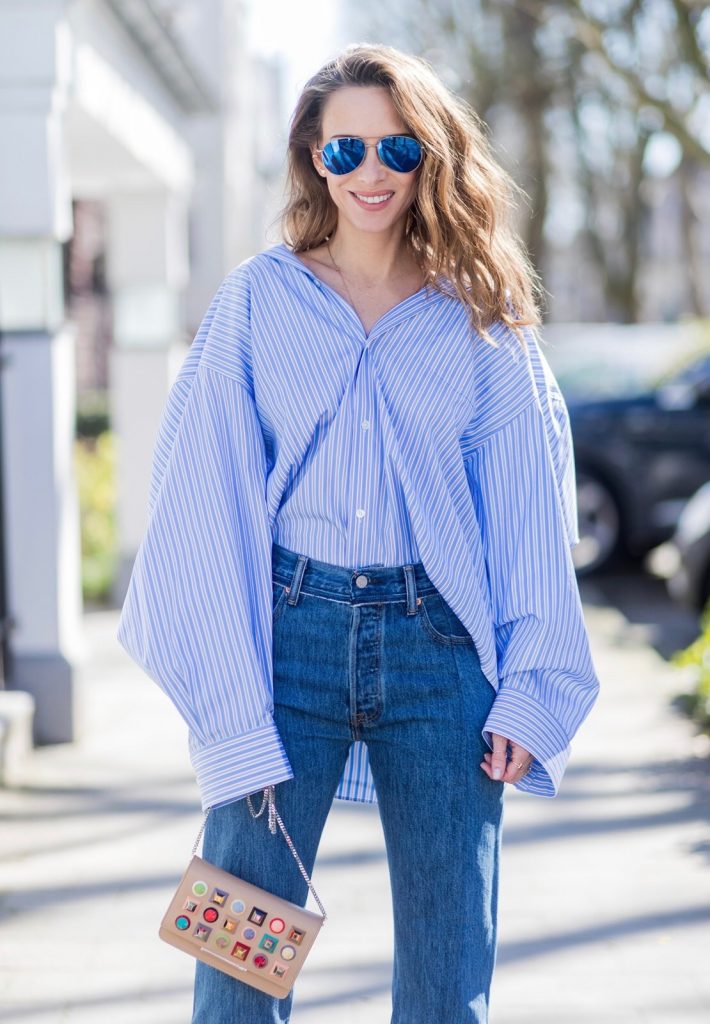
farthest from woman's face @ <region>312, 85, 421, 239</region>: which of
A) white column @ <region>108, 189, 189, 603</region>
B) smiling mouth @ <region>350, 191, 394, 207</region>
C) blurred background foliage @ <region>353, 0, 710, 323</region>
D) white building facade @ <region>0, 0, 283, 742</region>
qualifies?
blurred background foliage @ <region>353, 0, 710, 323</region>

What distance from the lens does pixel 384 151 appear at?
2213 millimetres

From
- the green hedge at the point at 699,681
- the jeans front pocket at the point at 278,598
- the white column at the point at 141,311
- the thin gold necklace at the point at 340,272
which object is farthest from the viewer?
the white column at the point at 141,311

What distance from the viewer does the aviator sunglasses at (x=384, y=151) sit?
221cm

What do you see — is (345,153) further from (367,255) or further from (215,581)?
(215,581)

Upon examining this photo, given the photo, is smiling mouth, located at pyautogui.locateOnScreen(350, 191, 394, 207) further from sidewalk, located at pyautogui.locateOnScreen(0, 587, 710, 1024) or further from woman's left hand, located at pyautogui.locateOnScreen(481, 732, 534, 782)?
sidewalk, located at pyautogui.locateOnScreen(0, 587, 710, 1024)

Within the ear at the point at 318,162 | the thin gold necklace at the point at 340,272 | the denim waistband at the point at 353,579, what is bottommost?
the denim waistband at the point at 353,579

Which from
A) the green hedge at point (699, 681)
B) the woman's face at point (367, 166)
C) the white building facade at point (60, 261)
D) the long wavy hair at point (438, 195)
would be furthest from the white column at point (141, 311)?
the woman's face at point (367, 166)

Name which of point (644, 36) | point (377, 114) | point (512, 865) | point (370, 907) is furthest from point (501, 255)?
point (644, 36)

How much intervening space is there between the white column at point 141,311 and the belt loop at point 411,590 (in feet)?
23.3

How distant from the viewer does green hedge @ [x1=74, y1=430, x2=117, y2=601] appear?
30.4 ft

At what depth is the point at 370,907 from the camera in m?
3.91

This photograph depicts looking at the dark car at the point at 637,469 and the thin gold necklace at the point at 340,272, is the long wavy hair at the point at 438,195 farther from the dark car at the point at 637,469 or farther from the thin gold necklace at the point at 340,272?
the dark car at the point at 637,469

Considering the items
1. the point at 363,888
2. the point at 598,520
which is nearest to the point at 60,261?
the point at 363,888

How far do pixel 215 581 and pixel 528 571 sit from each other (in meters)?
0.49
